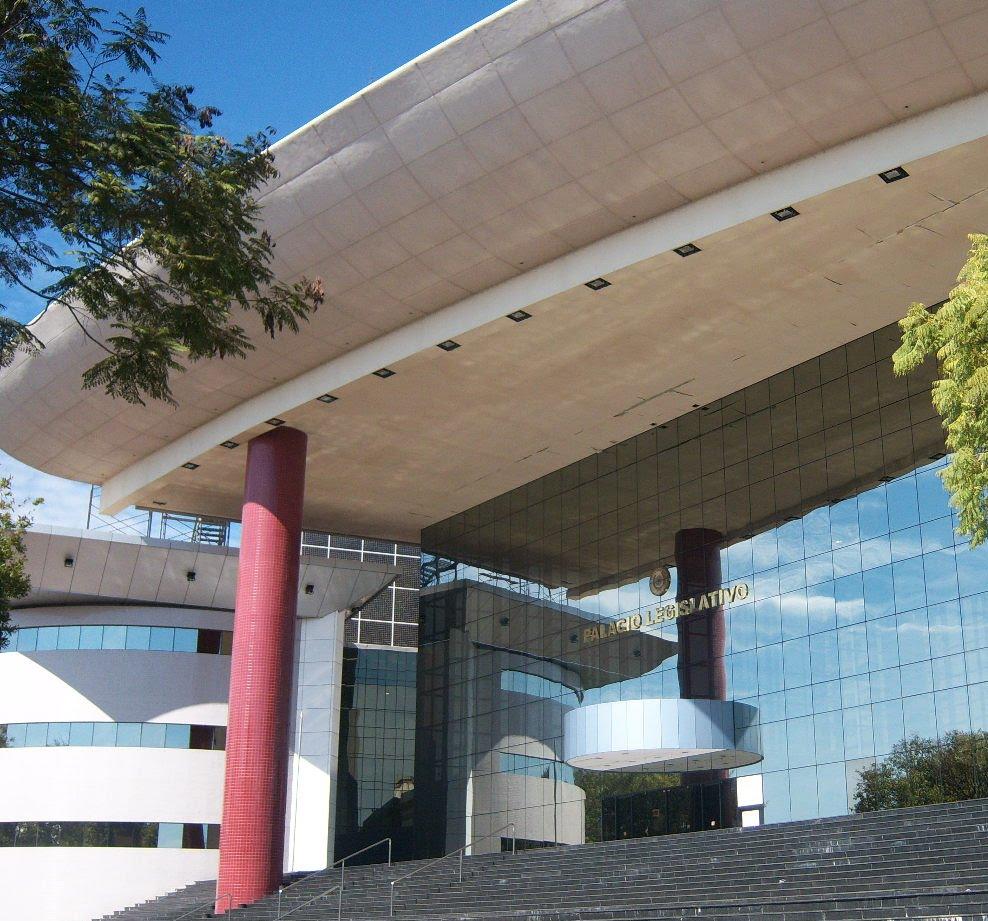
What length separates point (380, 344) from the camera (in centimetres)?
2783

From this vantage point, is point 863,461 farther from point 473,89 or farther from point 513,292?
point 473,89

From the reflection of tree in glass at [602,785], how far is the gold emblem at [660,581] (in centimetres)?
411

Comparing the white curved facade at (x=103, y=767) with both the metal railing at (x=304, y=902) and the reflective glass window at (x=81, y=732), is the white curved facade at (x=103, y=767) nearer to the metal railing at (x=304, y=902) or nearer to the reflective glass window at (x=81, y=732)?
the reflective glass window at (x=81, y=732)

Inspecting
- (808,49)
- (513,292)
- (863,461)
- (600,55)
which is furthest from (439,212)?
(863,461)

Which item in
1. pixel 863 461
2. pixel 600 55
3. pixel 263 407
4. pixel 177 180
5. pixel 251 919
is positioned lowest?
pixel 251 919

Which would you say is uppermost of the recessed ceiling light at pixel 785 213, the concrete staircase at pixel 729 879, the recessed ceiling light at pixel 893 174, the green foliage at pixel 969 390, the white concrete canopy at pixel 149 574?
the recessed ceiling light at pixel 893 174

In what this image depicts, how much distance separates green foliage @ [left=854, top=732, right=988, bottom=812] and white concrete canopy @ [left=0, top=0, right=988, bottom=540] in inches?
324

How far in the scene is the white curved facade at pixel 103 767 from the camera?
113 feet

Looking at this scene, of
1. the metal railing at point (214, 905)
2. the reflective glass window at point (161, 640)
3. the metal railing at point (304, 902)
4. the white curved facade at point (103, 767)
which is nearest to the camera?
the metal railing at point (304, 902)

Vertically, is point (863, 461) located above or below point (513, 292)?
below

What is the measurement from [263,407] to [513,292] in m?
7.65

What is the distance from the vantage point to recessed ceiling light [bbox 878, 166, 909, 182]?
2102cm

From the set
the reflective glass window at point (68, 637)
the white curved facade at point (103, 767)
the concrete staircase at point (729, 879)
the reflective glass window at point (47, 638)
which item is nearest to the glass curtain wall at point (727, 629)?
the concrete staircase at point (729, 879)

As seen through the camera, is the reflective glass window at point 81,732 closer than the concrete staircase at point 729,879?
No
